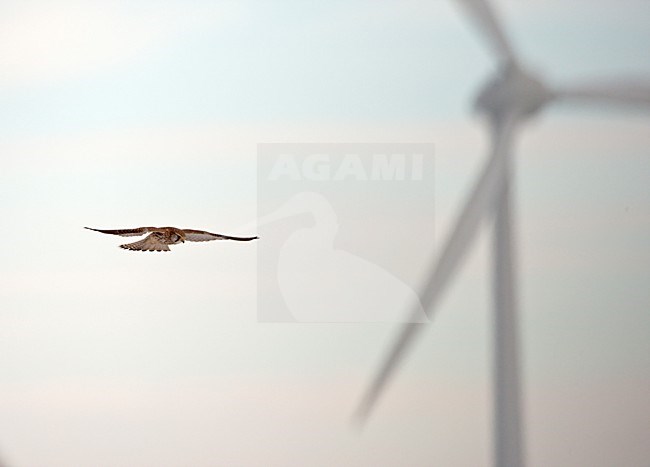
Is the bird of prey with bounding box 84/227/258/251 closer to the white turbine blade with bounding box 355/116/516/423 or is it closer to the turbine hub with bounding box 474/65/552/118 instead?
the white turbine blade with bounding box 355/116/516/423

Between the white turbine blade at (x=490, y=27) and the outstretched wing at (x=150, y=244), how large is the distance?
139 centimetres

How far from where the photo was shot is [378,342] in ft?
13.5

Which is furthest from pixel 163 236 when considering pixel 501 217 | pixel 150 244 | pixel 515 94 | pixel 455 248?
pixel 515 94

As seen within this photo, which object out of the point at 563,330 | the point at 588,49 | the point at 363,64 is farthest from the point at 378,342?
the point at 588,49

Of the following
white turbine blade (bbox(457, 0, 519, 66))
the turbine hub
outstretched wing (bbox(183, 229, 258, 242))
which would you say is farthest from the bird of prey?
white turbine blade (bbox(457, 0, 519, 66))

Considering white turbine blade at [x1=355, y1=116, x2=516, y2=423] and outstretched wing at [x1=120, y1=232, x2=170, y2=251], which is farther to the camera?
outstretched wing at [x1=120, y1=232, x2=170, y2=251]

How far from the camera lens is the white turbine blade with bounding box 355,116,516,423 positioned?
3.91m

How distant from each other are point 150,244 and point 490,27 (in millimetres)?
1451

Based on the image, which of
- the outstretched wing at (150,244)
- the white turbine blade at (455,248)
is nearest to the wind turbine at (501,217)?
the white turbine blade at (455,248)

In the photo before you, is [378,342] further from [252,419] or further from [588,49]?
[588,49]

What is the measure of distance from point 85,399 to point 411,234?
4.51 ft

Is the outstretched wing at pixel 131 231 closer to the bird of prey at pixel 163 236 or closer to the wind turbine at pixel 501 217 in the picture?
the bird of prey at pixel 163 236

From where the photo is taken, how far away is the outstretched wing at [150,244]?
4051 mm

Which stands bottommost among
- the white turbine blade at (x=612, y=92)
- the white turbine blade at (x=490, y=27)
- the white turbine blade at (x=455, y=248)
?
the white turbine blade at (x=455, y=248)
